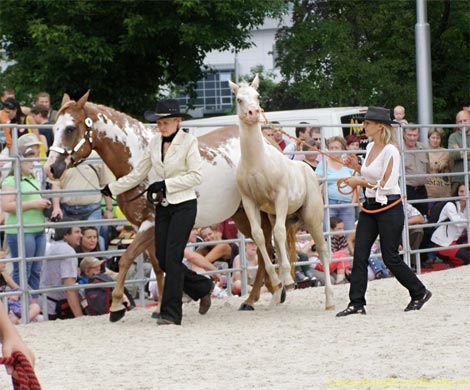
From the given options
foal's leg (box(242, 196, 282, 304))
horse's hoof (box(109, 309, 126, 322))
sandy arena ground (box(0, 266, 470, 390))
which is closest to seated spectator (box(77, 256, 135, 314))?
sandy arena ground (box(0, 266, 470, 390))

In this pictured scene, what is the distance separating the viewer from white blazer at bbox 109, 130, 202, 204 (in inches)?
409

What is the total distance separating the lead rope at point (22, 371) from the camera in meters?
3.53

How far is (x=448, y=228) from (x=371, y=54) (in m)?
10.1

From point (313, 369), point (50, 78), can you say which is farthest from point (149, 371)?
point (50, 78)

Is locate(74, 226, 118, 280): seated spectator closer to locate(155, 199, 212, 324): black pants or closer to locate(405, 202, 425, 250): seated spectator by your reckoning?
locate(155, 199, 212, 324): black pants

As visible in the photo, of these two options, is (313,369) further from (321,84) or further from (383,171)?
(321,84)

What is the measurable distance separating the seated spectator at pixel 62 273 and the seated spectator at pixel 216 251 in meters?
1.81

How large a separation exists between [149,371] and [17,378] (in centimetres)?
446

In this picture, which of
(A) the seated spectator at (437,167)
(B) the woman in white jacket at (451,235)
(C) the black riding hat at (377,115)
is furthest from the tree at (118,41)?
(C) the black riding hat at (377,115)

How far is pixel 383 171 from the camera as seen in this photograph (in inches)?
416

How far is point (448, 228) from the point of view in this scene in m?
16.0

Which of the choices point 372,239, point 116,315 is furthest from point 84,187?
point 372,239

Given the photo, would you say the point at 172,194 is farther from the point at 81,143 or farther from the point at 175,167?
the point at 81,143

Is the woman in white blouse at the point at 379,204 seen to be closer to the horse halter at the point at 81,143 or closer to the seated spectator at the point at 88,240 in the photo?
the horse halter at the point at 81,143
